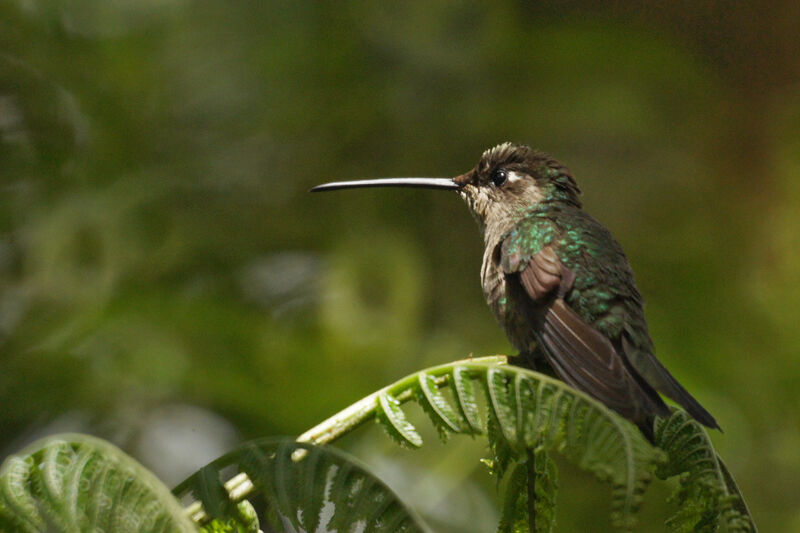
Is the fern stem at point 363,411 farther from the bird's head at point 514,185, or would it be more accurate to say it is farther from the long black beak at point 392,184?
the long black beak at point 392,184

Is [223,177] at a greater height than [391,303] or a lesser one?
greater

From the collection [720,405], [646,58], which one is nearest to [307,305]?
[720,405]

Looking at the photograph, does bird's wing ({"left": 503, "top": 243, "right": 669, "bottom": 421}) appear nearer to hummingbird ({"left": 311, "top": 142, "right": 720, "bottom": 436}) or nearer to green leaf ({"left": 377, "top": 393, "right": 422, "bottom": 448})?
hummingbird ({"left": 311, "top": 142, "right": 720, "bottom": 436})

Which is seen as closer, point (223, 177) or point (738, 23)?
point (223, 177)

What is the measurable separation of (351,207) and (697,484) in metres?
3.76

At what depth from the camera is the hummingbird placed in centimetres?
194

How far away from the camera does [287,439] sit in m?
1.32

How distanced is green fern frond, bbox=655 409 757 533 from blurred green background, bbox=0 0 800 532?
2482mm

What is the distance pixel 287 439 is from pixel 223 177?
13.3 feet

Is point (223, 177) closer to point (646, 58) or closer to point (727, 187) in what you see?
point (646, 58)

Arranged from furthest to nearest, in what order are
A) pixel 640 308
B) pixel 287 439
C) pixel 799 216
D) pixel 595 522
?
1. pixel 799 216
2. pixel 595 522
3. pixel 640 308
4. pixel 287 439

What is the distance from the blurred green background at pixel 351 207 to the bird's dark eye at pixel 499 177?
1419 mm

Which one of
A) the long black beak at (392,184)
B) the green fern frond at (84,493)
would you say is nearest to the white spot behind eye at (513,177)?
the long black beak at (392,184)

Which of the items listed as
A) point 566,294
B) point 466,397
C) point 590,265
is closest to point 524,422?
point 466,397
